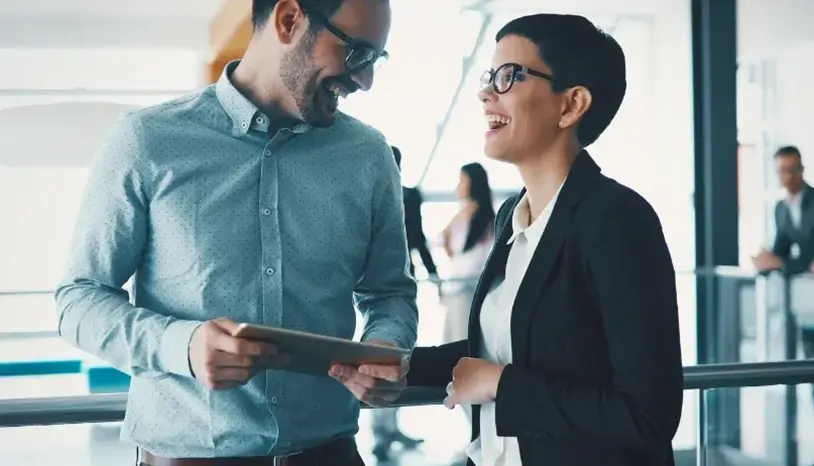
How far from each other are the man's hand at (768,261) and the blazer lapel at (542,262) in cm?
423

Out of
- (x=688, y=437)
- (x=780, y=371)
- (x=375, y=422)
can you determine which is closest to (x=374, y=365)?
(x=780, y=371)

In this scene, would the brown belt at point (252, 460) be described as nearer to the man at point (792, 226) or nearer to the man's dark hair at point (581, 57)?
the man's dark hair at point (581, 57)

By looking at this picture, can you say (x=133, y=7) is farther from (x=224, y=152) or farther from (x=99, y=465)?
(x=224, y=152)

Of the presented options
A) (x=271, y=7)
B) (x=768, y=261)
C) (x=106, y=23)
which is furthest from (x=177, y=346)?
(x=106, y=23)

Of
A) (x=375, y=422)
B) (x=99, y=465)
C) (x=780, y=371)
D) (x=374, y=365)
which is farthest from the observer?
(x=375, y=422)

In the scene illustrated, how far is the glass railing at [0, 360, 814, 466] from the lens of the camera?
164 centimetres

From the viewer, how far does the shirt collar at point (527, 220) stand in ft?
5.23

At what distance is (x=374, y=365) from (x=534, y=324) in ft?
0.88

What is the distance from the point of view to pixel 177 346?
1399 mm

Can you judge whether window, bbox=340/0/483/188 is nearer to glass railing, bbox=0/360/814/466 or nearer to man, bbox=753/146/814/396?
man, bbox=753/146/814/396

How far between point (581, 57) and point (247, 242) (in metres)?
0.66

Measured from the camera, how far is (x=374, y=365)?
143 cm

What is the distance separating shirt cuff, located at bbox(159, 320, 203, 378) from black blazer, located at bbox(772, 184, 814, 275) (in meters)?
4.63

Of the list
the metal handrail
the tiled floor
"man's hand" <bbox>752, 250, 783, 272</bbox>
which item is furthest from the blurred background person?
the metal handrail
